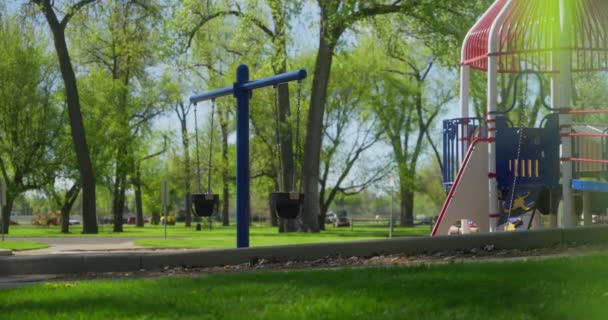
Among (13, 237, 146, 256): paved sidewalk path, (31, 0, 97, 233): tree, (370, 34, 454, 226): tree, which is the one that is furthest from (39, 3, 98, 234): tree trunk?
(370, 34, 454, 226): tree

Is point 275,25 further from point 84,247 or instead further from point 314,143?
point 84,247

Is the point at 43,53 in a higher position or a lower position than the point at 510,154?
higher

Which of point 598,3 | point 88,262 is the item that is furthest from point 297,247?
point 598,3

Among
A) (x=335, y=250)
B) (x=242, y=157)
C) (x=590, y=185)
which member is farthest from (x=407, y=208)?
(x=335, y=250)

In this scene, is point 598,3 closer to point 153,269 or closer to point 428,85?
point 153,269

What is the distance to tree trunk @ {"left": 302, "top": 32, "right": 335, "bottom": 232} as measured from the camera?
3497 centimetres

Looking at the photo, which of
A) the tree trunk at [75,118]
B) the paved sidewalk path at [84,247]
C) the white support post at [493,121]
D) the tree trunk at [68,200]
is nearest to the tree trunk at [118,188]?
the tree trunk at [68,200]

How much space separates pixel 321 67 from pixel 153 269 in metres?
22.9

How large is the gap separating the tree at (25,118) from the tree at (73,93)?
7.62 m

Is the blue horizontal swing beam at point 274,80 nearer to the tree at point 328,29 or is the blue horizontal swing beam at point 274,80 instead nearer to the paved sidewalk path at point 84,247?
the paved sidewalk path at point 84,247

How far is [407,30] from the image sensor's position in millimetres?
35594

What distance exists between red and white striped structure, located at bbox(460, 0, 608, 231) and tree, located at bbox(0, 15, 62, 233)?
103 feet

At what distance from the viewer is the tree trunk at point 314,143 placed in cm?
3497

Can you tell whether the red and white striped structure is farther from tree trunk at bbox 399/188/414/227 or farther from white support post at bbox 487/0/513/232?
tree trunk at bbox 399/188/414/227
